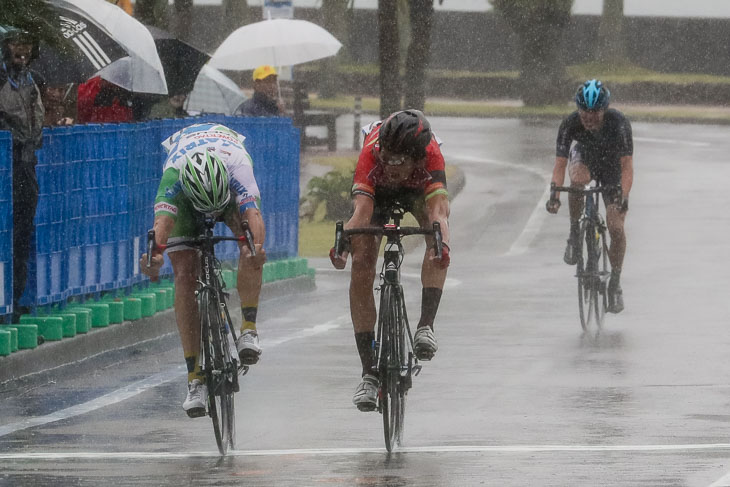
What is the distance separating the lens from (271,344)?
559 inches

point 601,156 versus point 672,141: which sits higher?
point 601,156

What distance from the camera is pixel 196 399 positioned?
31.1 feet

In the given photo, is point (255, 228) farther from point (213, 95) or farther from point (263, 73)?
point (213, 95)

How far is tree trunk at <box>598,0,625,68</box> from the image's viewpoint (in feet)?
196

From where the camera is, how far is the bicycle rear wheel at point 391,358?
941 centimetres

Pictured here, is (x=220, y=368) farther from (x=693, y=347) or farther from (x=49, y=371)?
(x=693, y=347)

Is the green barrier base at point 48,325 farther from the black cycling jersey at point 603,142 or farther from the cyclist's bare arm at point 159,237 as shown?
the black cycling jersey at point 603,142

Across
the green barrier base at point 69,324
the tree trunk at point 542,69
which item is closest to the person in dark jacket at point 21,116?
the green barrier base at point 69,324

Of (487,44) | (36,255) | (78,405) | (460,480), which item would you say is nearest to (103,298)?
(36,255)

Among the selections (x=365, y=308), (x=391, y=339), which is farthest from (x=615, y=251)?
(x=391, y=339)

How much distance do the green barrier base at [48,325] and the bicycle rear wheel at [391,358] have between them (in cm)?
424

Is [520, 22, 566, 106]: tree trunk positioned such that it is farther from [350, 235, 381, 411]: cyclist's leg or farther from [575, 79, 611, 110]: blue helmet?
[350, 235, 381, 411]: cyclist's leg

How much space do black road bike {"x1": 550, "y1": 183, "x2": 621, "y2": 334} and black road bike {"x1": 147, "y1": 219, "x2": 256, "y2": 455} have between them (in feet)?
18.0

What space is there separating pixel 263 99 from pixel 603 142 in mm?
5574
